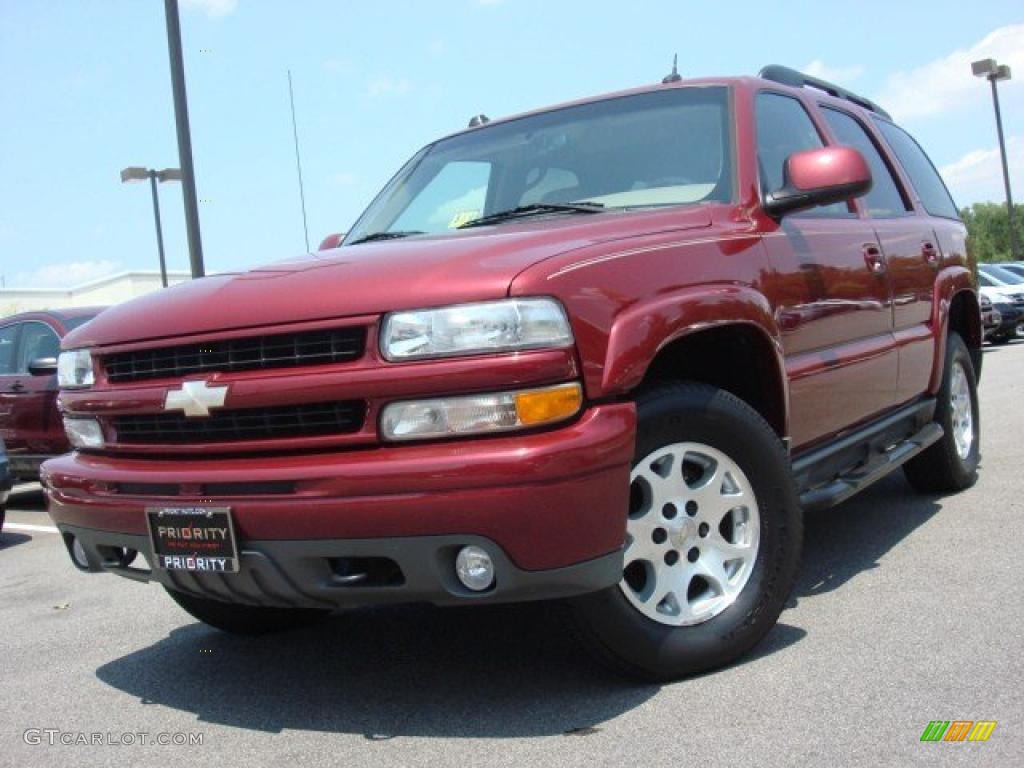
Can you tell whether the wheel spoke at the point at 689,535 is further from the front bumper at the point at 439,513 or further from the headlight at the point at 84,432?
the headlight at the point at 84,432

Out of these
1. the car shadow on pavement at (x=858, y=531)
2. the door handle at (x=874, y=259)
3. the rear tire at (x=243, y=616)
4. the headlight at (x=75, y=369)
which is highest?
the door handle at (x=874, y=259)

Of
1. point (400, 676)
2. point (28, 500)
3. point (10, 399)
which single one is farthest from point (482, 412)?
point (28, 500)

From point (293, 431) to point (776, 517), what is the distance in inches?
59.2

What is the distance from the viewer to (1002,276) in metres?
20.8

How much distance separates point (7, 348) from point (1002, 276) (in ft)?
59.1

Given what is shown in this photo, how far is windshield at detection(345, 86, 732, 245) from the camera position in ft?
12.7

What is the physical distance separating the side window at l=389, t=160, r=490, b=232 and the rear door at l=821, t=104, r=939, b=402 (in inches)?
63.6

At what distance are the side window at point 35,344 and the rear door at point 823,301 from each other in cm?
649

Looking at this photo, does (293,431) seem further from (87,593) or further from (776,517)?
(87,593)

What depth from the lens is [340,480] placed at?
9.04 feet

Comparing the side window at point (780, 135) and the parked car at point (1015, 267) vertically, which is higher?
the side window at point (780, 135)

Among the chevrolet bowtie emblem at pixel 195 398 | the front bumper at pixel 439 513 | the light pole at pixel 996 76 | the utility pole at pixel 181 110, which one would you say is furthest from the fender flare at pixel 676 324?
the light pole at pixel 996 76

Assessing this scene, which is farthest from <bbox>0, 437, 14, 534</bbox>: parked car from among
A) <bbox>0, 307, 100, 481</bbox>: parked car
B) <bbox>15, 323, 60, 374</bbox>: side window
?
<bbox>15, 323, 60, 374</bbox>: side window

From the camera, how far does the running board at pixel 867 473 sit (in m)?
3.82
